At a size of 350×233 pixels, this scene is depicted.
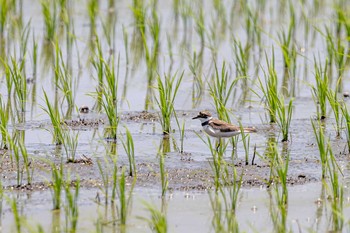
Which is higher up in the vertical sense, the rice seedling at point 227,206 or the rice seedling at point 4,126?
the rice seedling at point 4,126

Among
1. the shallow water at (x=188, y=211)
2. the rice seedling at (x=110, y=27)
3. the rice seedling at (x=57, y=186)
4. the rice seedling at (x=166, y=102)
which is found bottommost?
the shallow water at (x=188, y=211)

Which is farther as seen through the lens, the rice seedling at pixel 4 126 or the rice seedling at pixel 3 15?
the rice seedling at pixel 3 15

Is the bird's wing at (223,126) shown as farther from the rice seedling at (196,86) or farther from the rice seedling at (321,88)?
the rice seedling at (196,86)

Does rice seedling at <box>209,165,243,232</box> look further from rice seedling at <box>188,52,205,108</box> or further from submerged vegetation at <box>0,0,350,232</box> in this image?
rice seedling at <box>188,52,205,108</box>

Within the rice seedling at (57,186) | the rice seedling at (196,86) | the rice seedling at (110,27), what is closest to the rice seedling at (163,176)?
the rice seedling at (57,186)

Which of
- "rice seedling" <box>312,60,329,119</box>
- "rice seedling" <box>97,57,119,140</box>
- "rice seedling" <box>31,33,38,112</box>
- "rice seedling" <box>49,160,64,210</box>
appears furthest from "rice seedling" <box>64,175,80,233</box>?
"rice seedling" <box>31,33,38,112</box>

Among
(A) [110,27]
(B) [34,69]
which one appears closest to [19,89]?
(B) [34,69]

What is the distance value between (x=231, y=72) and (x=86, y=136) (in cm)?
337

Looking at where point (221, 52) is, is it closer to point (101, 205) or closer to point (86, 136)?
point (86, 136)

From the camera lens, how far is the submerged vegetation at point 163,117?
23.2 feet

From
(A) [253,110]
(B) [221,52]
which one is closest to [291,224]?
(A) [253,110]

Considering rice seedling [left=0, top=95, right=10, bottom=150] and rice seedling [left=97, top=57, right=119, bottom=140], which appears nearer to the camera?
rice seedling [left=0, top=95, right=10, bottom=150]

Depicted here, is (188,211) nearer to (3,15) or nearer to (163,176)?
(163,176)

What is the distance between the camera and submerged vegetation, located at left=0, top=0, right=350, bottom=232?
7.06 m
